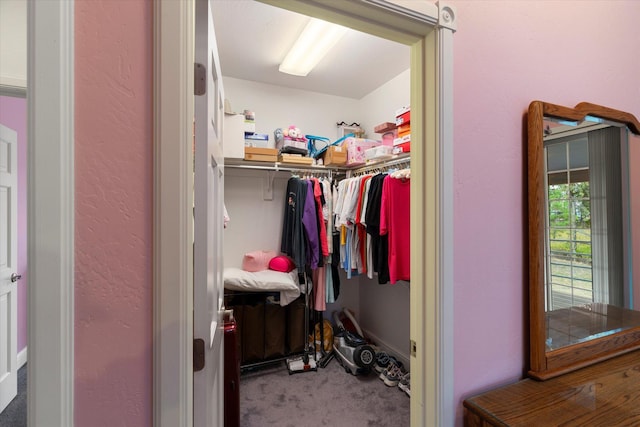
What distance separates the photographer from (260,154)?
8.34 ft

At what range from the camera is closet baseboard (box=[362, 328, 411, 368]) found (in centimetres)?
262

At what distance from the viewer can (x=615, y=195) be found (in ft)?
4.44

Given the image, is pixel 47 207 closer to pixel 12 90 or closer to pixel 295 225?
pixel 12 90

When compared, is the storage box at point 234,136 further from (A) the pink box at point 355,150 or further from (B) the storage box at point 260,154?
(A) the pink box at point 355,150

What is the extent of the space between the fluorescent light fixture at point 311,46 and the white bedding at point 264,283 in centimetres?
177

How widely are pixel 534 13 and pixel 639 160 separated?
94 cm

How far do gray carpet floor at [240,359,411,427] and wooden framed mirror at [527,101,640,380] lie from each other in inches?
49.8

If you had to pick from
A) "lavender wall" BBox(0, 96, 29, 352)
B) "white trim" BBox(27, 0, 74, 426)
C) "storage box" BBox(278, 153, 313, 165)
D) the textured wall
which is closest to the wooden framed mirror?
the textured wall

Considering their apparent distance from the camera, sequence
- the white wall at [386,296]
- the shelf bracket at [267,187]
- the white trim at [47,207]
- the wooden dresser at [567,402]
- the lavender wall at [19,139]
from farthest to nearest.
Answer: the shelf bracket at [267,187] < the white wall at [386,296] < the lavender wall at [19,139] < the wooden dresser at [567,402] < the white trim at [47,207]

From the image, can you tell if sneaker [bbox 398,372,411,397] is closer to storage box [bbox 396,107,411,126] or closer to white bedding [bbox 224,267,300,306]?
white bedding [bbox 224,267,300,306]

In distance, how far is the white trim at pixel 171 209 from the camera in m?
0.61

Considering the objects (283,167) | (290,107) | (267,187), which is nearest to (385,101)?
(290,107)

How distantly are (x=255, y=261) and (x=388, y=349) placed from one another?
5.05 feet

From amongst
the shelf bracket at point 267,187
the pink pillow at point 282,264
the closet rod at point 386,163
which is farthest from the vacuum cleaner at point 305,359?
the closet rod at point 386,163
